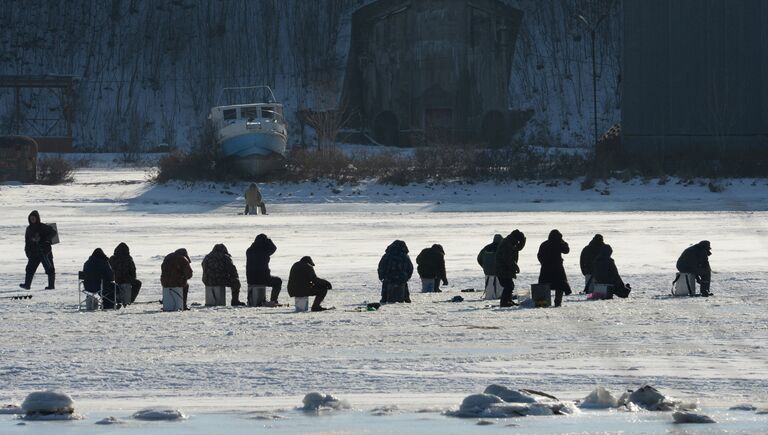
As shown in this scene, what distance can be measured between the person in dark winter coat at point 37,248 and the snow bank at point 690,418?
1187 centimetres

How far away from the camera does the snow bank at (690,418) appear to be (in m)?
9.02

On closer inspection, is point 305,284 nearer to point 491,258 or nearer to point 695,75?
point 491,258

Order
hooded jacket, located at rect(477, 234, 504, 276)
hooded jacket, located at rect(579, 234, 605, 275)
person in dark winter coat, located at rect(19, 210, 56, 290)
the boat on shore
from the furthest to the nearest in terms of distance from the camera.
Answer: the boat on shore → person in dark winter coat, located at rect(19, 210, 56, 290) → hooded jacket, located at rect(579, 234, 605, 275) → hooded jacket, located at rect(477, 234, 504, 276)

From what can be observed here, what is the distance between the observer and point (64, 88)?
207ft

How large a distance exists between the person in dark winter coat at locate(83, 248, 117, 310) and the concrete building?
31.3 m

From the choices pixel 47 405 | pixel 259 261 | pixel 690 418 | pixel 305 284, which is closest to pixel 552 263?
pixel 305 284

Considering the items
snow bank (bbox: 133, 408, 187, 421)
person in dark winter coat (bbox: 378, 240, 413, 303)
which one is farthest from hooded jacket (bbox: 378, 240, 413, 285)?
snow bank (bbox: 133, 408, 187, 421)

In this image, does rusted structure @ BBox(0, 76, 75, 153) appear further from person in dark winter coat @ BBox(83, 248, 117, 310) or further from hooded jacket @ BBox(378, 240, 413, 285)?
hooded jacket @ BBox(378, 240, 413, 285)

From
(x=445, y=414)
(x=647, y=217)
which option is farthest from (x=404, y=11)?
(x=445, y=414)

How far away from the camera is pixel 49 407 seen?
9.30 meters

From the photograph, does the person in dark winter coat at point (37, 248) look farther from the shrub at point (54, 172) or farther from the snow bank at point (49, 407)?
the shrub at point (54, 172)

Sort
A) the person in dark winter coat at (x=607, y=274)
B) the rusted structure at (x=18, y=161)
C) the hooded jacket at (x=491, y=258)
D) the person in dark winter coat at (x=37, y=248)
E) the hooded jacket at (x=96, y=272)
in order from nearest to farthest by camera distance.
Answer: the hooded jacket at (x=96, y=272) → the person in dark winter coat at (x=607, y=274) → the hooded jacket at (x=491, y=258) → the person in dark winter coat at (x=37, y=248) → the rusted structure at (x=18, y=161)

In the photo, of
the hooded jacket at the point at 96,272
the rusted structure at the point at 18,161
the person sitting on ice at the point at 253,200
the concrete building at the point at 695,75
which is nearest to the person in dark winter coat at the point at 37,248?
the hooded jacket at the point at 96,272

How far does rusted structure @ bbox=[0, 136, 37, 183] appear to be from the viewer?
45.4 metres
